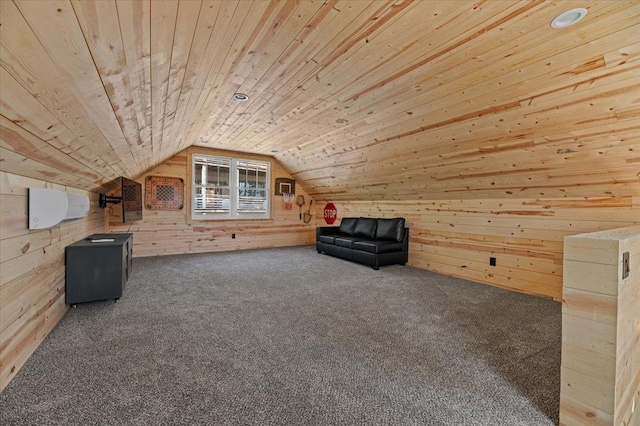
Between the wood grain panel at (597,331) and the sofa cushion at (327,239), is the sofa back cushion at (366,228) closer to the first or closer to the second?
the sofa cushion at (327,239)

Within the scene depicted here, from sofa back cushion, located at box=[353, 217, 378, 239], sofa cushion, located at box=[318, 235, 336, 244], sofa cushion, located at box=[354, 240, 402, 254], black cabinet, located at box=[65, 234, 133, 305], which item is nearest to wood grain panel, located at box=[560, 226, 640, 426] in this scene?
sofa cushion, located at box=[354, 240, 402, 254]

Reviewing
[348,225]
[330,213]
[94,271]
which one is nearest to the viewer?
[94,271]

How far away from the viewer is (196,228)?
634cm

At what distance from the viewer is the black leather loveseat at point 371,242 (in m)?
4.98

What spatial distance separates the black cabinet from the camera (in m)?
2.81

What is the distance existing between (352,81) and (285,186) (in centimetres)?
497

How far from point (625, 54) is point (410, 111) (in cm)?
162

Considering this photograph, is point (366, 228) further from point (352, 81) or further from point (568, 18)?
point (568, 18)

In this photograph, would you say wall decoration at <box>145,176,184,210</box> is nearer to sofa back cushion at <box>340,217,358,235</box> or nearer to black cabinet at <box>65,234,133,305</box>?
black cabinet at <box>65,234,133,305</box>

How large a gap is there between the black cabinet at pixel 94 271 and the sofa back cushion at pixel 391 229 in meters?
4.14

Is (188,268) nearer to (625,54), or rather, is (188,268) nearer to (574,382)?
(574,382)

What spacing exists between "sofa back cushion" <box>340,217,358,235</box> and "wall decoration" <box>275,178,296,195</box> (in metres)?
1.76

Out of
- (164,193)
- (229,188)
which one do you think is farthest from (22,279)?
(229,188)

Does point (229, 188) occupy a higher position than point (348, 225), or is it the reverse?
point (229, 188)
